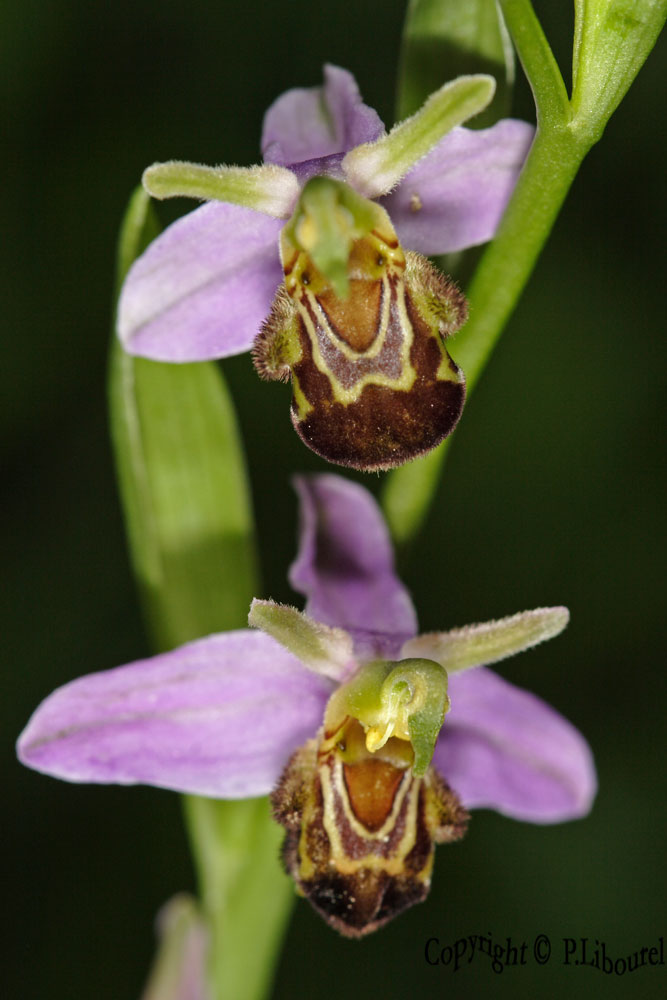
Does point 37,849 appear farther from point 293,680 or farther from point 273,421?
point 293,680

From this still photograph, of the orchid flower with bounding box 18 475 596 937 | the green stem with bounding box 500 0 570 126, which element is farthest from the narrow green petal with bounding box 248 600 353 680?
the green stem with bounding box 500 0 570 126

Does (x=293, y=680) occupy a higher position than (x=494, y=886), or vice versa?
(x=293, y=680)

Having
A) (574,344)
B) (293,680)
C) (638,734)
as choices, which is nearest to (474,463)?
(574,344)

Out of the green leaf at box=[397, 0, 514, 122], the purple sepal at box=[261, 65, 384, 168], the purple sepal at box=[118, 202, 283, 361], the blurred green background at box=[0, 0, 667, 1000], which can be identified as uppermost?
the green leaf at box=[397, 0, 514, 122]

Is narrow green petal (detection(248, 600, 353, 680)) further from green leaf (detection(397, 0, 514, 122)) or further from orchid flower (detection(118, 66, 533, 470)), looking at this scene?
green leaf (detection(397, 0, 514, 122))

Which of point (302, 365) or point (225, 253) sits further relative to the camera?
point (225, 253)

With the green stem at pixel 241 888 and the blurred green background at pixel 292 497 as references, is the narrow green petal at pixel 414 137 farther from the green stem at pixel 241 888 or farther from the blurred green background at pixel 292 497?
the blurred green background at pixel 292 497

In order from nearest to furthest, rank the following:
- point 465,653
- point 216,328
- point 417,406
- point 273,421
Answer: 1. point 417,406
2. point 465,653
3. point 216,328
4. point 273,421
